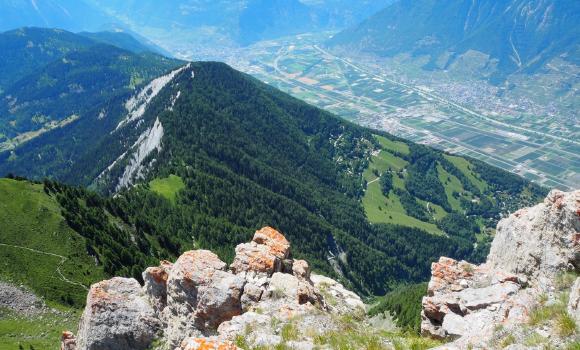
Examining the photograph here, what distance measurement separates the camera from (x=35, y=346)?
6812 cm

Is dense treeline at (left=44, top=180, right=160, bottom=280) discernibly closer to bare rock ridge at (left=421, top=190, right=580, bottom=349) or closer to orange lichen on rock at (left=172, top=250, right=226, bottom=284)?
orange lichen on rock at (left=172, top=250, right=226, bottom=284)

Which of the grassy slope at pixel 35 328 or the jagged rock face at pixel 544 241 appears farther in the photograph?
the grassy slope at pixel 35 328

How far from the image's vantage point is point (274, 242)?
4897 centimetres

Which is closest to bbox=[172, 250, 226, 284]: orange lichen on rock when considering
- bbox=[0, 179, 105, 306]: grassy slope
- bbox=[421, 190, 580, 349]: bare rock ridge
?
bbox=[421, 190, 580, 349]: bare rock ridge

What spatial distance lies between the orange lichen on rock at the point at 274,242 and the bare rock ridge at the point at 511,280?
1575 cm

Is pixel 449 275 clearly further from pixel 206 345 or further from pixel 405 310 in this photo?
pixel 405 310

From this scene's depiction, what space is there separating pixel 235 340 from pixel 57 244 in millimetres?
82794

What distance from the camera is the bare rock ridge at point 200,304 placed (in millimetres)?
33562

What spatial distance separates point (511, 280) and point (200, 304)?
2662 cm

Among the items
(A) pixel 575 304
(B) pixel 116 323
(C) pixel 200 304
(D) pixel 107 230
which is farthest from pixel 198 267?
(D) pixel 107 230

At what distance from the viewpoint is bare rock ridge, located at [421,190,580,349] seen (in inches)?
1030

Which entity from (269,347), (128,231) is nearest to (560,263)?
(269,347)

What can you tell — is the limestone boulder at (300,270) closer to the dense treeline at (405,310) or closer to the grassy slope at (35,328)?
the dense treeline at (405,310)

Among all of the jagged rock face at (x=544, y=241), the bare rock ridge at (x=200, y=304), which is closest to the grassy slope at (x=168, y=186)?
the bare rock ridge at (x=200, y=304)
